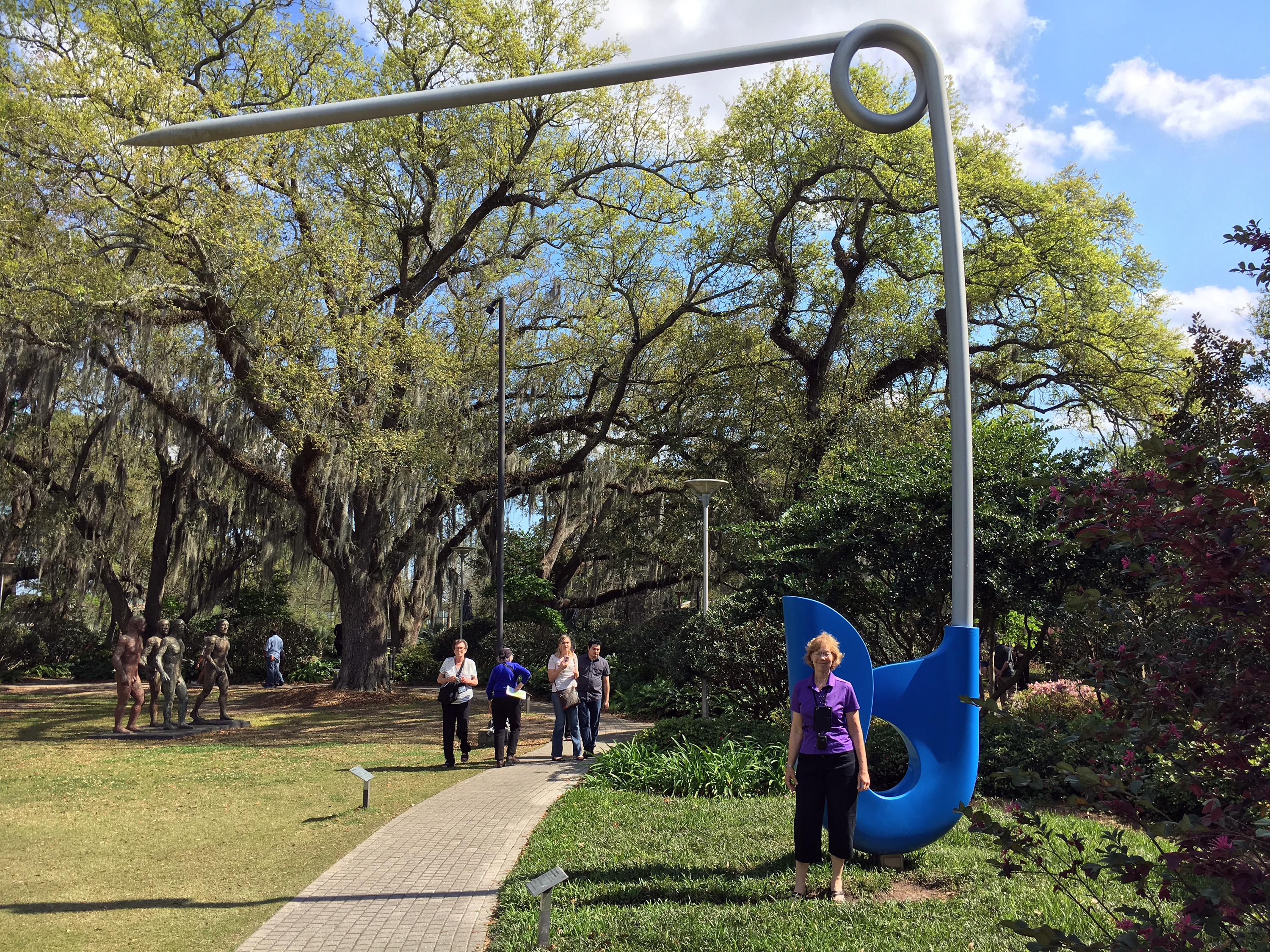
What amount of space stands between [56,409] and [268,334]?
44.6 feet

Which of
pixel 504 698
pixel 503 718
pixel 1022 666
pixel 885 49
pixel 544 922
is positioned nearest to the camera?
pixel 544 922

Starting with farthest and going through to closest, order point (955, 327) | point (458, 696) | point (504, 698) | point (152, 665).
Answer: point (152, 665), point (504, 698), point (458, 696), point (955, 327)

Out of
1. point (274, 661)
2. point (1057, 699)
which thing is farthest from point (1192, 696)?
point (274, 661)

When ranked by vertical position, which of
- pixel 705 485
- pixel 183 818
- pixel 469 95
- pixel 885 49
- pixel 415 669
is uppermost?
pixel 885 49

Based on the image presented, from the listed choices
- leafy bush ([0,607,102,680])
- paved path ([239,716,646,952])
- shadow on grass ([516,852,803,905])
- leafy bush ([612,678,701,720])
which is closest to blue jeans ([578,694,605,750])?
paved path ([239,716,646,952])

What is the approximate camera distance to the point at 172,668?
50.2ft

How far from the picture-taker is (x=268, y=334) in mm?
15812

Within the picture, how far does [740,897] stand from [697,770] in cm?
372

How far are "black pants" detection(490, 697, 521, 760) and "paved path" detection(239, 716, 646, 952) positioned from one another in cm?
204

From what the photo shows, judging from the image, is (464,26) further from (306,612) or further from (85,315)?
(306,612)

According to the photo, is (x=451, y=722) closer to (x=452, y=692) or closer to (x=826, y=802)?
(x=452, y=692)

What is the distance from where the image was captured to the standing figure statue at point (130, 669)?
13.8 metres

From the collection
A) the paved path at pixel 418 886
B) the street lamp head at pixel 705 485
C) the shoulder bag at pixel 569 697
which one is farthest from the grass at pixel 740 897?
the street lamp head at pixel 705 485

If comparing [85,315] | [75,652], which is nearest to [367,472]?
[85,315]
